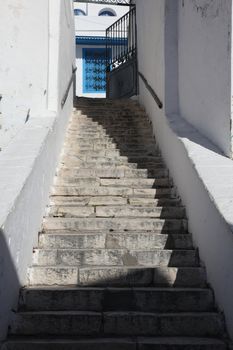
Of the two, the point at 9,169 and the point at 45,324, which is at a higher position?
the point at 9,169

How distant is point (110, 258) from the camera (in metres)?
4.23

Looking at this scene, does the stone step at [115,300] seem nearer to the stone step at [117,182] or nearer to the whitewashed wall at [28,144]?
the whitewashed wall at [28,144]

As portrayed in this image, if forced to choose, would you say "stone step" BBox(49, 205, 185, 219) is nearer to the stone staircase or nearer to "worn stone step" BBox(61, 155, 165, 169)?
the stone staircase

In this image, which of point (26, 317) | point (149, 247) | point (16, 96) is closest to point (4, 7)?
point (16, 96)

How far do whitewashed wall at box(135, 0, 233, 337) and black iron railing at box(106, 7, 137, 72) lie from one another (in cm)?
374

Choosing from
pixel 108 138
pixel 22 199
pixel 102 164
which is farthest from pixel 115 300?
pixel 108 138

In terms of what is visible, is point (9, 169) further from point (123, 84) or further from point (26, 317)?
point (123, 84)

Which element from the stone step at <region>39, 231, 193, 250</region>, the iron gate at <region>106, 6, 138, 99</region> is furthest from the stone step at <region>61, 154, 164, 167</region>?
the iron gate at <region>106, 6, 138, 99</region>

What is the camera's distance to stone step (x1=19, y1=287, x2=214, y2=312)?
12.2 ft

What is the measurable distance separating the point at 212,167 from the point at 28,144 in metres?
1.94

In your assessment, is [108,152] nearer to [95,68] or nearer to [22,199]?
[22,199]

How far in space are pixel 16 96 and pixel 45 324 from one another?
145 inches

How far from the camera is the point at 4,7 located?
6430 millimetres

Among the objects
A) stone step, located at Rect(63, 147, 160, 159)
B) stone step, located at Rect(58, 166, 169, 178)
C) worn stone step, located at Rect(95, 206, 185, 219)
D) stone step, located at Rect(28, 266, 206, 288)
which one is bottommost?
stone step, located at Rect(28, 266, 206, 288)
